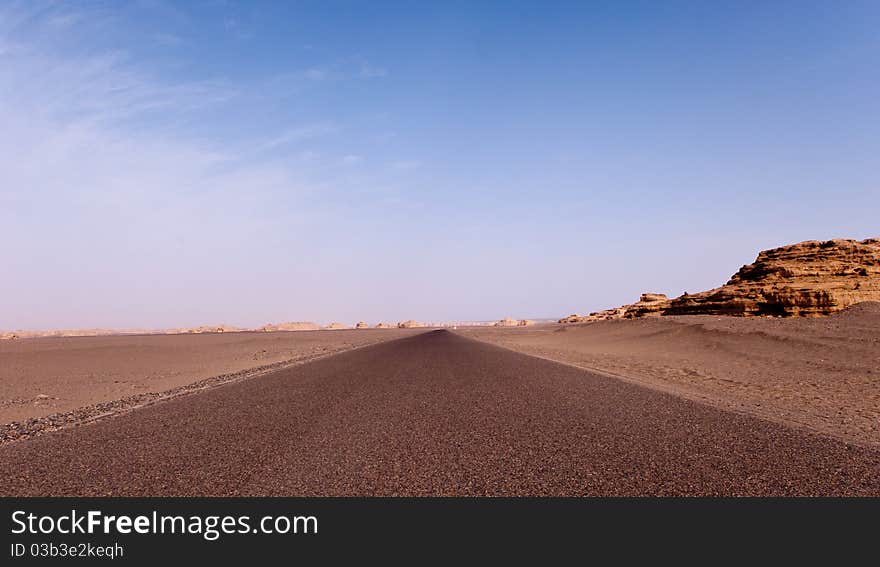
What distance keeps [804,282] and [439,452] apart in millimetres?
36529

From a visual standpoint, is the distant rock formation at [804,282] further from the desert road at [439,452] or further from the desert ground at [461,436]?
the desert road at [439,452]

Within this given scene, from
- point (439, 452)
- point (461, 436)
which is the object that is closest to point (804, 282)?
point (461, 436)

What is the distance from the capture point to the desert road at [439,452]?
18.0 feet

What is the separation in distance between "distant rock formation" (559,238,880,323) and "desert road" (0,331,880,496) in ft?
85.6

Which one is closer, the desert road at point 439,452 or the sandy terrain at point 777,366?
the desert road at point 439,452

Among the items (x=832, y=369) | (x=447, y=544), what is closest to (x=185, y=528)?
(x=447, y=544)

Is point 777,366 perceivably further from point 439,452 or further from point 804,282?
point 439,452

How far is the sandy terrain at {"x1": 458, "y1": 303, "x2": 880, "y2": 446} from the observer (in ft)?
34.3

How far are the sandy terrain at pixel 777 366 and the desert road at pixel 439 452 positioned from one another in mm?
1910

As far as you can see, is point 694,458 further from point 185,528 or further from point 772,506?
point 185,528

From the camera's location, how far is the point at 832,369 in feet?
58.5

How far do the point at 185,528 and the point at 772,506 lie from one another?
557 centimetres

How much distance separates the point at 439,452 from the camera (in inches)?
271

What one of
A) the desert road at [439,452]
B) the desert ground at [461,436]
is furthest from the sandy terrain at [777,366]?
the desert road at [439,452]
